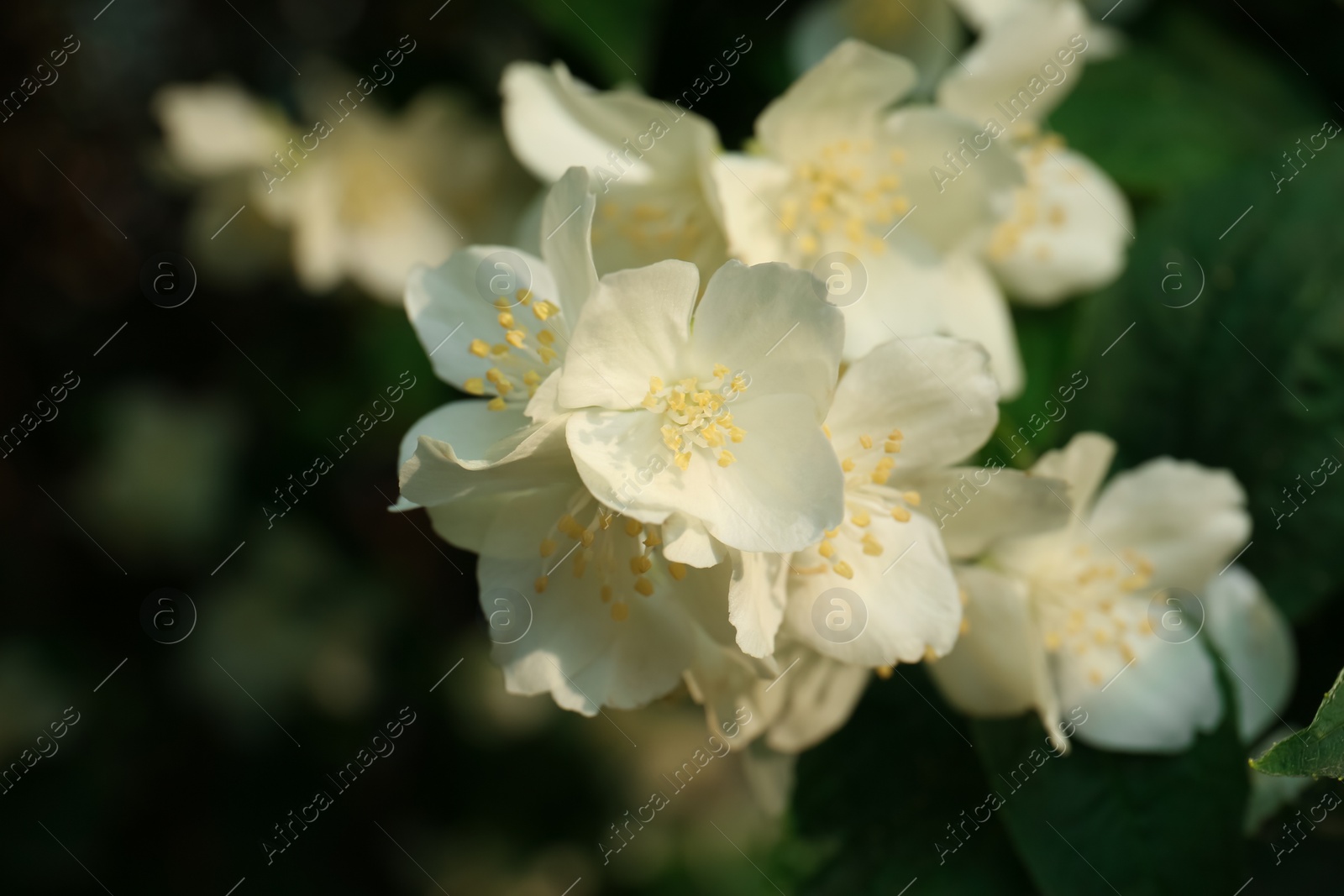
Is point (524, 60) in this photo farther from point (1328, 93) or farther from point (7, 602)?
point (7, 602)

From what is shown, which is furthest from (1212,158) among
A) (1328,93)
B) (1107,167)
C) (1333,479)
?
(1333,479)

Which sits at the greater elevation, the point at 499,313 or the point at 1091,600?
the point at 499,313

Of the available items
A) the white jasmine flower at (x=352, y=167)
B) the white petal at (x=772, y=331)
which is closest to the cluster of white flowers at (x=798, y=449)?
the white petal at (x=772, y=331)

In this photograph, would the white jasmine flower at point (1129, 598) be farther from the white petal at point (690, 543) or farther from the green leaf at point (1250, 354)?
the white petal at point (690, 543)

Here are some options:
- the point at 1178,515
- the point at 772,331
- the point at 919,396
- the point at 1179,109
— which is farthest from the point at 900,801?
the point at 1179,109

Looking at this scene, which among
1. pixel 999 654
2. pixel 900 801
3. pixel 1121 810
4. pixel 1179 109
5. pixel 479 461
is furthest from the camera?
pixel 1179 109

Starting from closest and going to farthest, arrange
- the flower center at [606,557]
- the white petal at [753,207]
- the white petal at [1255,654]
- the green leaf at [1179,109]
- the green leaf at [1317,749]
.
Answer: the green leaf at [1317,749]
the flower center at [606,557]
the white petal at [753,207]
the white petal at [1255,654]
the green leaf at [1179,109]

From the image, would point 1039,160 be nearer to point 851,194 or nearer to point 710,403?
point 851,194
